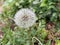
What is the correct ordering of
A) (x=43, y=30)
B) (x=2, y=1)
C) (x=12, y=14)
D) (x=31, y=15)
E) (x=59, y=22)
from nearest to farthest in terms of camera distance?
(x=31, y=15), (x=43, y=30), (x=59, y=22), (x=12, y=14), (x=2, y=1)

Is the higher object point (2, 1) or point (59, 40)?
point (2, 1)

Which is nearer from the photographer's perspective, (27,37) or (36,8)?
(27,37)

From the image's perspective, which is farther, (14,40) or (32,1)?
(32,1)

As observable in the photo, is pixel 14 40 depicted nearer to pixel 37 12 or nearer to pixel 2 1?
pixel 37 12

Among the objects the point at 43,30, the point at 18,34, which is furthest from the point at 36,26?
the point at 18,34

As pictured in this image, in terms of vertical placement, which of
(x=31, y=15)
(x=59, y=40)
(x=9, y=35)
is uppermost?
(x=31, y=15)

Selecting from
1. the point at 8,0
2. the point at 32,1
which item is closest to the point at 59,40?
the point at 32,1

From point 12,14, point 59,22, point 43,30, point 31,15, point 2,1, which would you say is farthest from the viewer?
point 2,1

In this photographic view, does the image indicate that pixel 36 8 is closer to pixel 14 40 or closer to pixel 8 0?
pixel 8 0

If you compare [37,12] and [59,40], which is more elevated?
[37,12]
